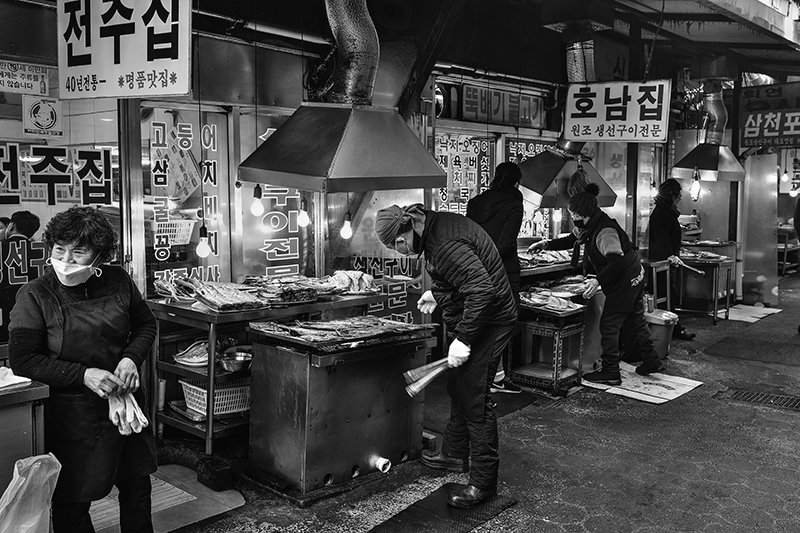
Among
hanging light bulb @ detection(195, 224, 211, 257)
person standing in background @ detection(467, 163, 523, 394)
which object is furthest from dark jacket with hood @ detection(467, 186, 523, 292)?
hanging light bulb @ detection(195, 224, 211, 257)

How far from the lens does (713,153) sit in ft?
43.3

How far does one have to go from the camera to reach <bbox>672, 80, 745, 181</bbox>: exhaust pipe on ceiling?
43.3ft

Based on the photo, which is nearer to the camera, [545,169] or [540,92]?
[545,169]

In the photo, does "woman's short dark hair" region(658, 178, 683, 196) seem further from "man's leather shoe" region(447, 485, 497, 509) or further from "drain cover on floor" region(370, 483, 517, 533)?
"man's leather shoe" region(447, 485, 497, 509)

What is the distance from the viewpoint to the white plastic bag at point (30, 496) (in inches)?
147

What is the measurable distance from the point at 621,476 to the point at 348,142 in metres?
3.48

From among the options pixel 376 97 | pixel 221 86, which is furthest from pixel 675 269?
pixel 221 86

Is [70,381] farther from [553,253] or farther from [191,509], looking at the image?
[553,253]

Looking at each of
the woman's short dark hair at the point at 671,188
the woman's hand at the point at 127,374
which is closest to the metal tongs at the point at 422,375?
the woman's hand at the point at 127,374

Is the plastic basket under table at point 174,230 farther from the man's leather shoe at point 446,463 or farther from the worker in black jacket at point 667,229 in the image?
the worker in black jacket at point 667,229

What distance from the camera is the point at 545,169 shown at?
9562 millimetres

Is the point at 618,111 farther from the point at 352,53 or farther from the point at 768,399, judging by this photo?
the point at 352,53

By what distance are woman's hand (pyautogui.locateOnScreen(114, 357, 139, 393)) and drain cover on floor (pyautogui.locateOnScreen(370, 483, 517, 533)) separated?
6.50 ft

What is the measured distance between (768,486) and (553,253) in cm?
Result: 519
